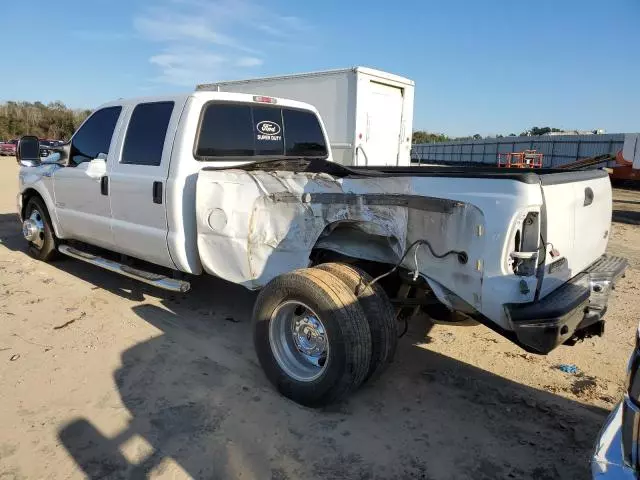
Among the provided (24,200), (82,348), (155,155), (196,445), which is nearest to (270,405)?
(196,445)

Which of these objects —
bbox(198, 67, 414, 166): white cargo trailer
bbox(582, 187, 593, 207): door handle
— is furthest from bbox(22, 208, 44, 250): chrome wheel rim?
bbox(582, 187, 593, 207): door handle

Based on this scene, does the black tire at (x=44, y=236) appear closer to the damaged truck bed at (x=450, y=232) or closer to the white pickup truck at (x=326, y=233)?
the white pickup truck at (x=326, y=233)

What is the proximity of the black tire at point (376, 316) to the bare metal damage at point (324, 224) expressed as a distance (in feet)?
0.90

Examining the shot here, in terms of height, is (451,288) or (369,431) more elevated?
(451,288)

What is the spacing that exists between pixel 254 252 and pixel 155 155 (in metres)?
1.50

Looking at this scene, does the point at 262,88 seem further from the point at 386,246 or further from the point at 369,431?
the point at 369,431

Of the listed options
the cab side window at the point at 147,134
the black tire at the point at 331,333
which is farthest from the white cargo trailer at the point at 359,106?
the black tire at the point at 331,333

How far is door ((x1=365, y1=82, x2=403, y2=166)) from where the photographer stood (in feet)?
32.3

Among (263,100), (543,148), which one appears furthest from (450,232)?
(543,148)

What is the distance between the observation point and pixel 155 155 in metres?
4.62

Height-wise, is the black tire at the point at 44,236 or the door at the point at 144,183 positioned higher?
the door at the point at 144,183

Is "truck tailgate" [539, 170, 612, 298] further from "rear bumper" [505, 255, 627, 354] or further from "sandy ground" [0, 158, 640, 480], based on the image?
"sandy ground" [0, 158, 640, 480]

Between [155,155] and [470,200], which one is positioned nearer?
[470,200]

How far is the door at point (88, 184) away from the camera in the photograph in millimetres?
5227
